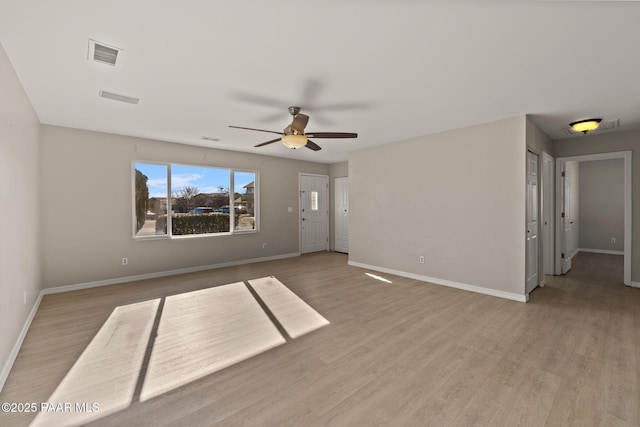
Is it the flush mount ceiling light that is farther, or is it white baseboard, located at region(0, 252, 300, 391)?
the flush mount ceiling light

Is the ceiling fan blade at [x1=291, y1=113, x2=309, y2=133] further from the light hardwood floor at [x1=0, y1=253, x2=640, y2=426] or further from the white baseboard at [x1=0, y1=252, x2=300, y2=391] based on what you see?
the white baseboard at [x1=0, y1=252, x2=300, y2=391]

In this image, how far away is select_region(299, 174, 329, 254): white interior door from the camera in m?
7.61

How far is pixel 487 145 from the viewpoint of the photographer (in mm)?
4145

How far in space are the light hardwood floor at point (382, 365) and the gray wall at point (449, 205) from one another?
68cm

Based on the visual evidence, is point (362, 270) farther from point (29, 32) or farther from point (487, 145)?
point (29, 32)

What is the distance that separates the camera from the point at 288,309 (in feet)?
11.8

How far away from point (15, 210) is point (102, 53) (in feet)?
5.65

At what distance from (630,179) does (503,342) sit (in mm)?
4126

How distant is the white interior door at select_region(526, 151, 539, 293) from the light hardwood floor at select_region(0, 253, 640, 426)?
1.47ft

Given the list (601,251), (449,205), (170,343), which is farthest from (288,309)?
(601,251)

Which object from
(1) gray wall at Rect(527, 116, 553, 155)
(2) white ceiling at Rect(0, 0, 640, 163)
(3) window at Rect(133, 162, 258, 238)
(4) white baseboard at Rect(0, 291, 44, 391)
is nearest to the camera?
(2) white ceiling at Rect(0, 0, 640, 163)

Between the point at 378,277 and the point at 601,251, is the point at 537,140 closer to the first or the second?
the point at 378,277

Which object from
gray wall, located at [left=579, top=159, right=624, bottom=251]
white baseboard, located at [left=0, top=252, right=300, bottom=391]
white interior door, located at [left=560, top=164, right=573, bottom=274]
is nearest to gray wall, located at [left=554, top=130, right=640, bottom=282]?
white interior door, located at [left=560, top=164, right=573, bottom=274]

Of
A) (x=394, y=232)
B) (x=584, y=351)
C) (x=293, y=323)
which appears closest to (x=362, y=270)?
(x=394, y=232)
